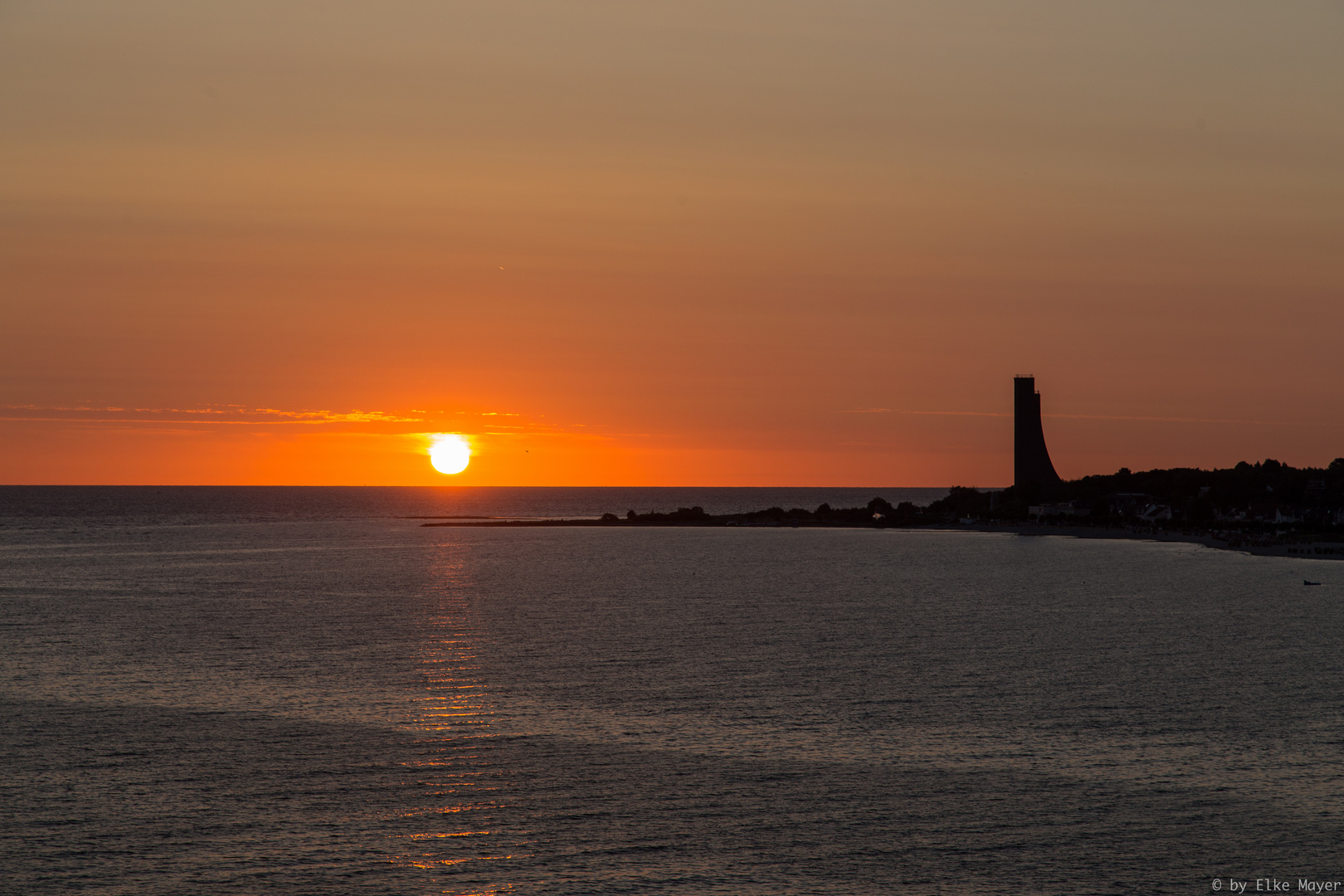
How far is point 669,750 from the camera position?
41312 mm

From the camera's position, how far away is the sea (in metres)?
30.3

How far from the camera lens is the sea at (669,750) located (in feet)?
99.3

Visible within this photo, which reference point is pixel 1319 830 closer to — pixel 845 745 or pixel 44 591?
pixel 845 745

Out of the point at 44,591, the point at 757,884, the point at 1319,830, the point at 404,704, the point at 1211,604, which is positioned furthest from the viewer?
the point at 44,591

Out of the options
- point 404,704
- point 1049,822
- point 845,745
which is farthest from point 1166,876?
point 404,704

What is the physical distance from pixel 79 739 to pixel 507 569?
3541 inches

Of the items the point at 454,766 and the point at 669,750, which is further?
the point at 669,750

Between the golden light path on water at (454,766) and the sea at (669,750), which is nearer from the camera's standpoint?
the sea at (669,750)

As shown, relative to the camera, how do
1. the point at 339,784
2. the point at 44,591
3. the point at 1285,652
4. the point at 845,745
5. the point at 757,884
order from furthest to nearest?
1. the point at 44,591
2. the point at 1285,652
3. the point at 845,745
4. the point at 339,784
5. the point at 757,884

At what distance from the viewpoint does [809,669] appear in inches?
2313

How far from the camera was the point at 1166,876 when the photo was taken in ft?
97.3

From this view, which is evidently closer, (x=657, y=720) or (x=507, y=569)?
(x=657, y=720)

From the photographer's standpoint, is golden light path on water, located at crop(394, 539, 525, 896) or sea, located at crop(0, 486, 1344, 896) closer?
sea, located at crop(0, 486, 1344, 896)

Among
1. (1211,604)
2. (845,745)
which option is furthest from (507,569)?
(845,745)
